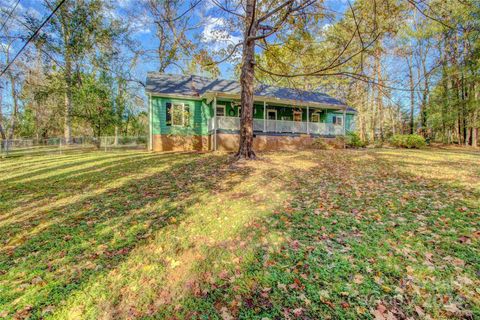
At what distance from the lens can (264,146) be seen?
15.6 metres

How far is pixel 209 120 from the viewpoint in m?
15.8

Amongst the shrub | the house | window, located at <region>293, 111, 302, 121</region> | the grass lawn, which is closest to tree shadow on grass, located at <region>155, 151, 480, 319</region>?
the grass lawn

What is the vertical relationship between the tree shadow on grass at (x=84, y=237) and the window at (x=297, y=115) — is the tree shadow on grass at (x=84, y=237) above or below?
below

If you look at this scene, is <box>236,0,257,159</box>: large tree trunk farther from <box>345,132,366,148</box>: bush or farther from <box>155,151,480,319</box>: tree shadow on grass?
<box>345,132,366,148</box>: bush

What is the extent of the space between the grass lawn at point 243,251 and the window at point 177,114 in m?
9.85

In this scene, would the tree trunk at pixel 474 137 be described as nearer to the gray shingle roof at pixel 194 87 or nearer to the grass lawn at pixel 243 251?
the gray shingle roof at pixel 194 87

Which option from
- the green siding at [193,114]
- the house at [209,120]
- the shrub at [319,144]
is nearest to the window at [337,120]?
the house at [209,120]

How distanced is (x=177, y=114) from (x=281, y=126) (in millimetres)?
7236

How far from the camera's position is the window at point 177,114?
15.2 m

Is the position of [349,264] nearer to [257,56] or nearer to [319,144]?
[257,56]

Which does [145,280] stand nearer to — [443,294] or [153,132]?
[443,294]

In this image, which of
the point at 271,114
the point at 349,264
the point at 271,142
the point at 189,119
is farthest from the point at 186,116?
the point at 349,264

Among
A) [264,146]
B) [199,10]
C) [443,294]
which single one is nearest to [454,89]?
[264,146]

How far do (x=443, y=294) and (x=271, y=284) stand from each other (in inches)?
69.1
